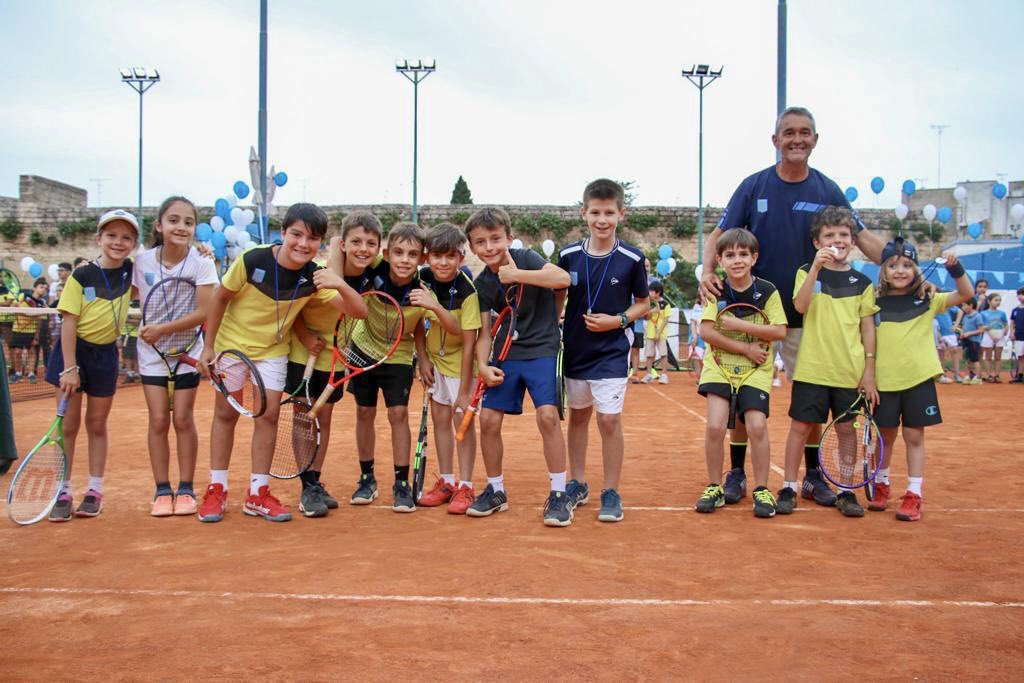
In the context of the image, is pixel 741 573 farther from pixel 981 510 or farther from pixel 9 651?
pixel 9 651

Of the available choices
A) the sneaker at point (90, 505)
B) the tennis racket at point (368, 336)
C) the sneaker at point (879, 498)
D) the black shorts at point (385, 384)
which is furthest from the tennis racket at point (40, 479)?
the sneaker at point (879, 498)

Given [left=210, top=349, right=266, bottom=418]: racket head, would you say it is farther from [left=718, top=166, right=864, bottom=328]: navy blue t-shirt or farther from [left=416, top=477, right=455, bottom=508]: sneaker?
[left=718, top=166, right=864, bottom=328]: navy blue t-shirt

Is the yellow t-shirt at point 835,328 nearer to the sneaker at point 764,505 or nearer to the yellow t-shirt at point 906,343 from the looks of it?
the yellow t-shirt at point 906,343

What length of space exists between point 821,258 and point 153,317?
3.70 meters

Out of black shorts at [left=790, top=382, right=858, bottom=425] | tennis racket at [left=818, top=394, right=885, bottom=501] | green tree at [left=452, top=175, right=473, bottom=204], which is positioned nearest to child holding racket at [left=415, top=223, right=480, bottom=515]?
black shorts at [left=790, top=382, right=858, bottom=425]

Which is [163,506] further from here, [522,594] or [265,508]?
[522,594]

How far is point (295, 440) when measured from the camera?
5.18 meters

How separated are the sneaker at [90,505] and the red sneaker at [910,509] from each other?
442 cm

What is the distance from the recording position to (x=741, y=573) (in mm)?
3785

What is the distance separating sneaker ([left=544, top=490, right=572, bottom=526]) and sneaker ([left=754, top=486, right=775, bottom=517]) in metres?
1.04

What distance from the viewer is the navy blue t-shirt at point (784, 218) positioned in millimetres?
5230

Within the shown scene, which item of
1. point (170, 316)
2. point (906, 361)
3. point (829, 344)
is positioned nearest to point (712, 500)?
point (829, 344)

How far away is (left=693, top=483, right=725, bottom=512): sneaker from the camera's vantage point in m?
4.99

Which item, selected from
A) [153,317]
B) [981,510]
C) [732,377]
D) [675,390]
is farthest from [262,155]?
[981,510]
